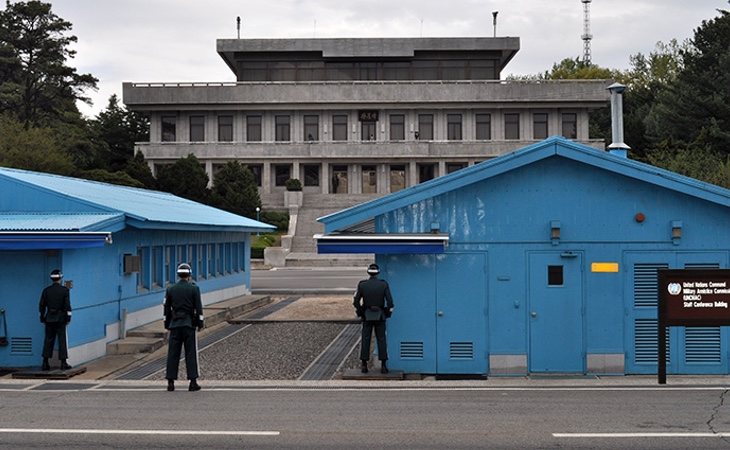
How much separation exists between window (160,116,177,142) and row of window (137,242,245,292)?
140ft

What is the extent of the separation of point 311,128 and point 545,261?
189 feet

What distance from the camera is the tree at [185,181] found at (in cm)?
5612

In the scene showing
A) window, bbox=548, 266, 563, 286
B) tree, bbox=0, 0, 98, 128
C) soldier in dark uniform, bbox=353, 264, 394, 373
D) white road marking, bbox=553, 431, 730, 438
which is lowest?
white road marking, bbox=553, 431, 730, 438

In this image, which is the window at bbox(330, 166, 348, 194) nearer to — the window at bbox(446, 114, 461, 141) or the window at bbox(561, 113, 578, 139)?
the window at bbox(446, 114, 461, 141)

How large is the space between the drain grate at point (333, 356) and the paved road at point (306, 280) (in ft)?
41.5

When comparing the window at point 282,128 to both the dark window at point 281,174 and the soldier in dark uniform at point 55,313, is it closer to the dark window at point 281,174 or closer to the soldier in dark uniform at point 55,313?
the dark window at point 281,174

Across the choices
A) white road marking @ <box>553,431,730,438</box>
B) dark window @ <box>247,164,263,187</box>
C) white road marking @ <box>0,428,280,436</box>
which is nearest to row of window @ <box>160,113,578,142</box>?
dark window @ <box>247,164,263,187</box>

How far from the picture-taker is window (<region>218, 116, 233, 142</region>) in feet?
236

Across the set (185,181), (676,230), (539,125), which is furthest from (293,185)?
(676,230)

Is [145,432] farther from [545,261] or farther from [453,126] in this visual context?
[453,126]

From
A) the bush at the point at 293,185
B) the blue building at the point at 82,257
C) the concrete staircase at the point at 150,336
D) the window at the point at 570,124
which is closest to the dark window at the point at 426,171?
the window at the point at 570,124

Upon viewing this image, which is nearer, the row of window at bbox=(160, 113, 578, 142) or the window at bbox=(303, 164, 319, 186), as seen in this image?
the row of window at bbox=(160, 113, 578, 142)

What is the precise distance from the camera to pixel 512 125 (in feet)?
233

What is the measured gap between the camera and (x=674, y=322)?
13938mm
